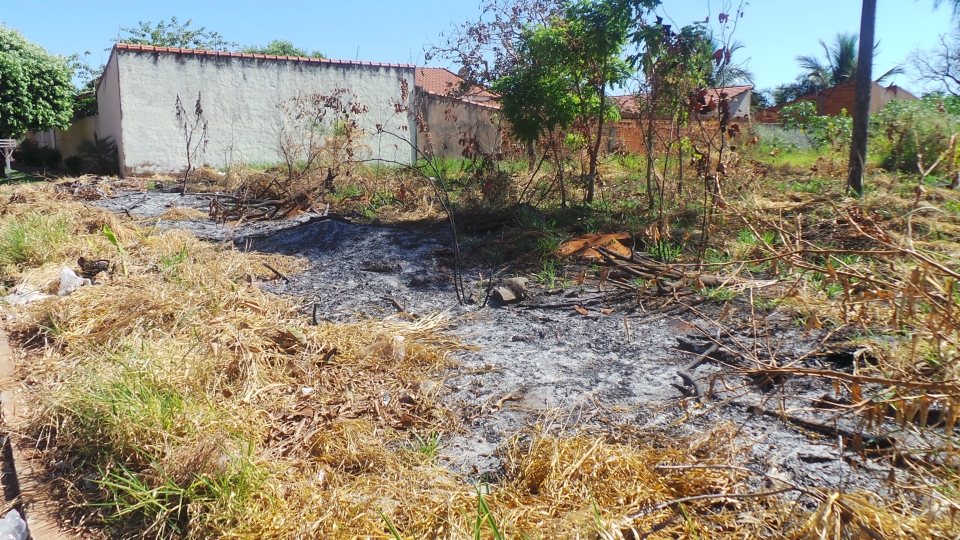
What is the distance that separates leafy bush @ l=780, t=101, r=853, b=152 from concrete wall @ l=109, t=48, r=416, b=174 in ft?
28.0

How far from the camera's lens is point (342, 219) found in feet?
23.8

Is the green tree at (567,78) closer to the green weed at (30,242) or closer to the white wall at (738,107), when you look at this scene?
the white wall at (738,107)

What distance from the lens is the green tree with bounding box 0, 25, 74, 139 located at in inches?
660

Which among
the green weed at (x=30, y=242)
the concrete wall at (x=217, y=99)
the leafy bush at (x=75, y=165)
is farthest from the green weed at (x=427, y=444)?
the leafy bush at (x=75, y=165)

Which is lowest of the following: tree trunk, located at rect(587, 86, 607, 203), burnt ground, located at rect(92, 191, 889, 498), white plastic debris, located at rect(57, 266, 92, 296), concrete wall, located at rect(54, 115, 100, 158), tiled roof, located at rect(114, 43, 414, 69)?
burnt ground, located at rect(92, 191, 889, 498)

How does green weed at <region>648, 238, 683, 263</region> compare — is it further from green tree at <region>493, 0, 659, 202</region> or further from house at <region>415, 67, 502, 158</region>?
house at <region>415, 67, 502, 158</region>

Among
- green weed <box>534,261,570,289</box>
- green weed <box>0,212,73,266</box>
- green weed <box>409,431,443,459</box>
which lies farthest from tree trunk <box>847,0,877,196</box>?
green weed <box>0,212,73,266</box>

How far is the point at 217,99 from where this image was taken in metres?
16.0

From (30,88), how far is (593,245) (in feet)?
59.9

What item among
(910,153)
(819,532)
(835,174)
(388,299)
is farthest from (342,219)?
(910,153)

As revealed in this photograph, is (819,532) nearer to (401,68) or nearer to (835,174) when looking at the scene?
(835,174)

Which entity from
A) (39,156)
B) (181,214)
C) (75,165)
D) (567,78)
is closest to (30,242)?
(181,214)

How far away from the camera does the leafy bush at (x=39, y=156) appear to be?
75.7 feet

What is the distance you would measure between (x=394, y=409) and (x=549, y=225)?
12.4 ft
